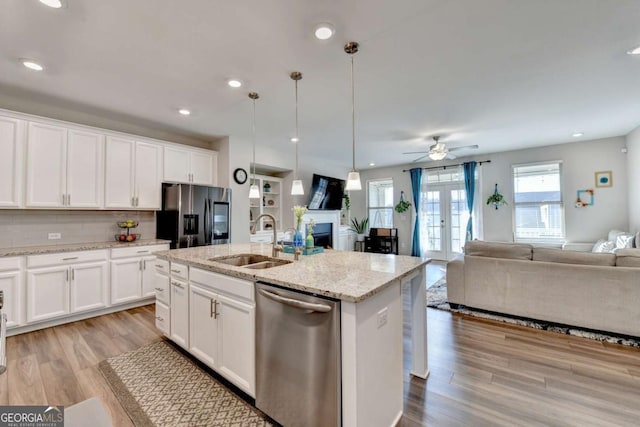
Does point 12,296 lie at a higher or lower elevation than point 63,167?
lower

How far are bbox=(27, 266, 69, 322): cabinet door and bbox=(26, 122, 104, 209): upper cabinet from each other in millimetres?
800

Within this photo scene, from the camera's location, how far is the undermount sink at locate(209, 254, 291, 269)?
235 centimetres

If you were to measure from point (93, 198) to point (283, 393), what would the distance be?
359 cm

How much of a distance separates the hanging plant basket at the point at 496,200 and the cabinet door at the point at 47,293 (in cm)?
762

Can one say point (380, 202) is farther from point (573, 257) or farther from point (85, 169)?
point (85, 169)

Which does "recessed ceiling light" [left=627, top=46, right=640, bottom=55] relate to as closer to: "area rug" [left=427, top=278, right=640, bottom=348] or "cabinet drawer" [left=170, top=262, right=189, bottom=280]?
"area rug" [left=427, top=278, right=640, bottom=348]

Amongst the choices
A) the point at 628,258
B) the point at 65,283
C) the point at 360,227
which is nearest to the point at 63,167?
the point at 65,283

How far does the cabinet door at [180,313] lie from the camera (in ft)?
7.73

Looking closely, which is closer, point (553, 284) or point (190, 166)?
point (553, 284)

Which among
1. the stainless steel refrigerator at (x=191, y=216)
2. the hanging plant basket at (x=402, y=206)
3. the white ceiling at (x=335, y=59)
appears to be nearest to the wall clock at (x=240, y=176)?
the stainless steel refrigerator at (x=191, y=216)

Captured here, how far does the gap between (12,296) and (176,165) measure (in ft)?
7.87

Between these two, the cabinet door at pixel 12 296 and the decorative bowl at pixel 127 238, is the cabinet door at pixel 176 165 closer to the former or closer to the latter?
the decorative bowl at pixel 127 238

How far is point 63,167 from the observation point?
10.9 feet

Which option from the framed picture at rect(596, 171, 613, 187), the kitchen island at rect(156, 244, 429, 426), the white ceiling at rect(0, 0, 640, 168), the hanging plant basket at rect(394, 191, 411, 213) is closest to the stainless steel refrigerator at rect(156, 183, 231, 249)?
the white ceiling at rect(0, 0, 640, 168)
